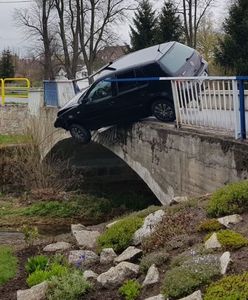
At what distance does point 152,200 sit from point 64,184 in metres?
3.14

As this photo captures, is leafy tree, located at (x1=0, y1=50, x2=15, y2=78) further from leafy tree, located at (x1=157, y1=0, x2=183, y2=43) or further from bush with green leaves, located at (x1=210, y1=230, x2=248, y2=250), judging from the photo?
bush with green leaves, located at (x1=210, y1=230, x2=248, y2=250)

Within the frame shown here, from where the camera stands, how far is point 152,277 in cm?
511

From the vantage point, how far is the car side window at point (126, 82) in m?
12.9

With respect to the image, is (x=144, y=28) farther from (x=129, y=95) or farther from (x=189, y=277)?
(x=189, y=277)

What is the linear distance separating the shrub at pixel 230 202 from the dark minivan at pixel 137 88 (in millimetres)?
5658

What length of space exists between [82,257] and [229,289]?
2.33 m

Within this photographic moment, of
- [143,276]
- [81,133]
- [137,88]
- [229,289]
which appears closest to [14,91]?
[81,133]

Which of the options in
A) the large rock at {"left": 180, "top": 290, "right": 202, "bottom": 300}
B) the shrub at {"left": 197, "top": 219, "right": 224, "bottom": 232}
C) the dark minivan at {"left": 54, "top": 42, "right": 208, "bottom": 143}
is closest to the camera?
the large rock at {"left": 180, "top": 290, "right": 202, "bottom": 300}

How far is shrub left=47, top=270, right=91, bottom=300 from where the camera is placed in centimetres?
530

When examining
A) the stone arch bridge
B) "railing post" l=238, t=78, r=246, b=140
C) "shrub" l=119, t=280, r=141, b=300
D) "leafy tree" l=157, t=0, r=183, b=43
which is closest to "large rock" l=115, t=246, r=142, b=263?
"shrub" l=119, t=280, r=141, b=300

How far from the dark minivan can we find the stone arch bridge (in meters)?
0.37

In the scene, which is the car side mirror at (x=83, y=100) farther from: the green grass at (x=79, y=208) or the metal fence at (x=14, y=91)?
the metal fence at (x=14, y=91)

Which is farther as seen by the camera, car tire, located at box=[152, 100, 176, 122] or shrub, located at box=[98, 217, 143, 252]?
car tire, located at box=[152, 100, 176, 122]

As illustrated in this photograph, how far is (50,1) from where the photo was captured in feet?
129
